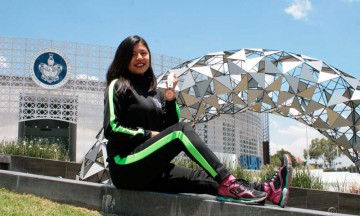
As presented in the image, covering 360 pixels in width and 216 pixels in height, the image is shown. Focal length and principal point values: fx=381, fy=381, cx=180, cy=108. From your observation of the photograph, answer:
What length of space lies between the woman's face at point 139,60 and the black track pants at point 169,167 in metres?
0.81

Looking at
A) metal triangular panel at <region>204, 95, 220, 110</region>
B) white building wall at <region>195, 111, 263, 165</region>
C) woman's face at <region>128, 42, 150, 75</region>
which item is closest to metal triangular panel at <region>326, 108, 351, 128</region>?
metal triangular panel at <region>204, 95, 220, 110</region>

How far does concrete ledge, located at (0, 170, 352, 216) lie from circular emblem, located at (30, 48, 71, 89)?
101ft

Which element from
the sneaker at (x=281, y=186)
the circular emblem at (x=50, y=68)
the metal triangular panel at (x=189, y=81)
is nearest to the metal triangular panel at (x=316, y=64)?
the metal triangular panel at (x=189, y=81)

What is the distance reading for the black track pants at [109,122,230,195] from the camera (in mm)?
3207

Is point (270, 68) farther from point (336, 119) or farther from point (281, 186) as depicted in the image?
point (281, 186)

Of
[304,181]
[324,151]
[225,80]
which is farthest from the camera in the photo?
[324,151]

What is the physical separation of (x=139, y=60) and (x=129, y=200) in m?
1.34

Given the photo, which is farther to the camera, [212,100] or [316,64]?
[212,100]

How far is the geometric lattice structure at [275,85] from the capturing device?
50.9ft

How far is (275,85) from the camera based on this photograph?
15.9m

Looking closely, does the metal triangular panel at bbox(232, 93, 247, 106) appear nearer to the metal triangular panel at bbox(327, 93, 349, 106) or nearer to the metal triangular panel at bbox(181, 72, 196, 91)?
the metal triangular panel at bbox(181, 72, 196, 91)

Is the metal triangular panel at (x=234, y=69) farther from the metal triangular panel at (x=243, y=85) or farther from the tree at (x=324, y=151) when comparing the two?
the tree at (x=324, y=151)

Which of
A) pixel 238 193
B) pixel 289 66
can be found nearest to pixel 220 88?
pixel 289 66

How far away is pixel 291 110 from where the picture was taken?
61.1ft
